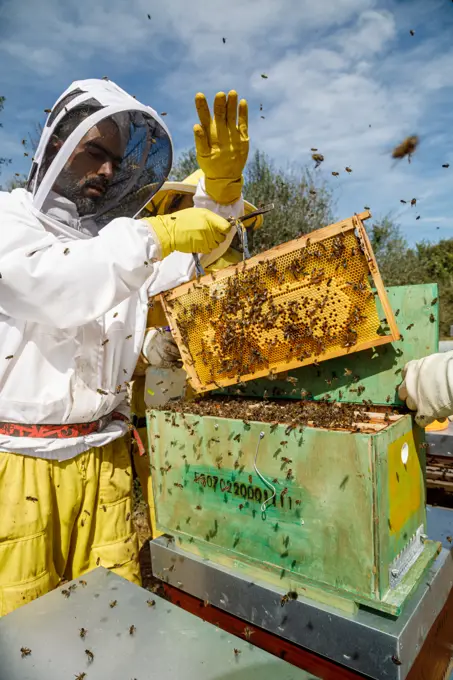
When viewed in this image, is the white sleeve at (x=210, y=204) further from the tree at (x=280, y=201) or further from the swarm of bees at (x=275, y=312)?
the tree at (x=280, y=201)

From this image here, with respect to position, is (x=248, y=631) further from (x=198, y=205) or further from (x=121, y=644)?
(x=198, y=205)

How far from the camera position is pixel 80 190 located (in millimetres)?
2508

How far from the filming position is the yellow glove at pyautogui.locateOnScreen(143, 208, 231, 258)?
7.50 ft

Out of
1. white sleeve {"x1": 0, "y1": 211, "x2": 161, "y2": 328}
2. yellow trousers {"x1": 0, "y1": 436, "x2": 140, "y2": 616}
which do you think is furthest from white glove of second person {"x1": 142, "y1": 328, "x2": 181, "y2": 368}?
white sleeve {"x1": 0, "y1": 211, "x2": 161, "y2": 328}

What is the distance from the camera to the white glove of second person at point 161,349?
3.34 metres

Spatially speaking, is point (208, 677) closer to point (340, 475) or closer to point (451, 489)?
point (340, 475)

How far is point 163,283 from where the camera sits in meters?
3.45

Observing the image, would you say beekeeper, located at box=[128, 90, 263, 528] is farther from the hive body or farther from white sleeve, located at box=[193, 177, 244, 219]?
the hive body

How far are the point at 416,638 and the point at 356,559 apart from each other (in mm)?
306

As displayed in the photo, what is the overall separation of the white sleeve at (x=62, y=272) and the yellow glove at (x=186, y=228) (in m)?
0.17

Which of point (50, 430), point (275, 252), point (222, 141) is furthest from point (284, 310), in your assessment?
point (50, 430)

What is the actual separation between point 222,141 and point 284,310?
121 centimetres

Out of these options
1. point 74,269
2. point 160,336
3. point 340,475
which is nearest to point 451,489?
point 340,475

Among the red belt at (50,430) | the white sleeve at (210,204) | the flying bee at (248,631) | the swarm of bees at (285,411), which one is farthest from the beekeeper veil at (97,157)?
the flying bee at (248,631)
